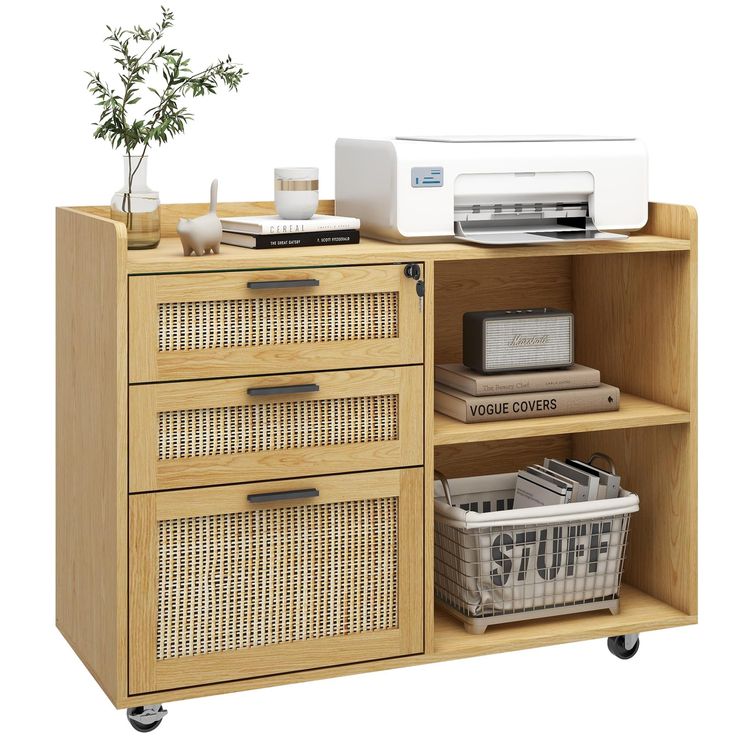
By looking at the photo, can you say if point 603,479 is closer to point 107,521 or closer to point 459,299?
point 459,299

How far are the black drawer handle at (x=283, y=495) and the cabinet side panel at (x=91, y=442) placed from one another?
1.02 feet

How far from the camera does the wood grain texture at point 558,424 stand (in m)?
3.67

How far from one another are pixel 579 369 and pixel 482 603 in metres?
0.68

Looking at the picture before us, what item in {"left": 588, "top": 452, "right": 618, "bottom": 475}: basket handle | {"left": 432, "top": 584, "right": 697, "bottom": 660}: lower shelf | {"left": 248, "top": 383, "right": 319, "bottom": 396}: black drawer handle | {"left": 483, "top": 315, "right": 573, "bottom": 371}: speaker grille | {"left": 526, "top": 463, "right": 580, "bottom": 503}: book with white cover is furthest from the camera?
{"left": 588, "top": 452, "right": 618, "bottom": 475}: basket handle

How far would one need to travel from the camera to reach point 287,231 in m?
3.54

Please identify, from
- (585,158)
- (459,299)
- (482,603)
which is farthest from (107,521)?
(585,158)

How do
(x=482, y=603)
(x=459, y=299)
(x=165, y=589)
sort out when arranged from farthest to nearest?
(x=459, y=299) < (x=482, y=603) < (x=165, y=589)

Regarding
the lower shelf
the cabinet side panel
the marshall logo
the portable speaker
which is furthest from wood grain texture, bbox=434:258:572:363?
the cabinet side panel

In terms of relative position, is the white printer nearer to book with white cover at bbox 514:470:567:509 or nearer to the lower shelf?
book with white cover at bbox 514:470:567:509

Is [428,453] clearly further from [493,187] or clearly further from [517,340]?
[493,187]

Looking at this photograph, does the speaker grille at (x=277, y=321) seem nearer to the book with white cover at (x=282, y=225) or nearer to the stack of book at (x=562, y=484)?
the book with white cover at (x=282, y=225)

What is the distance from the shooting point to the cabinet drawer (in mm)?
3320

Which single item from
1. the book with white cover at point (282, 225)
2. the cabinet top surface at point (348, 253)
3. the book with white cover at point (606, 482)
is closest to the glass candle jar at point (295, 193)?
the book with white cover at point (282, 225)

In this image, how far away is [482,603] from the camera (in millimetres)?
3793
